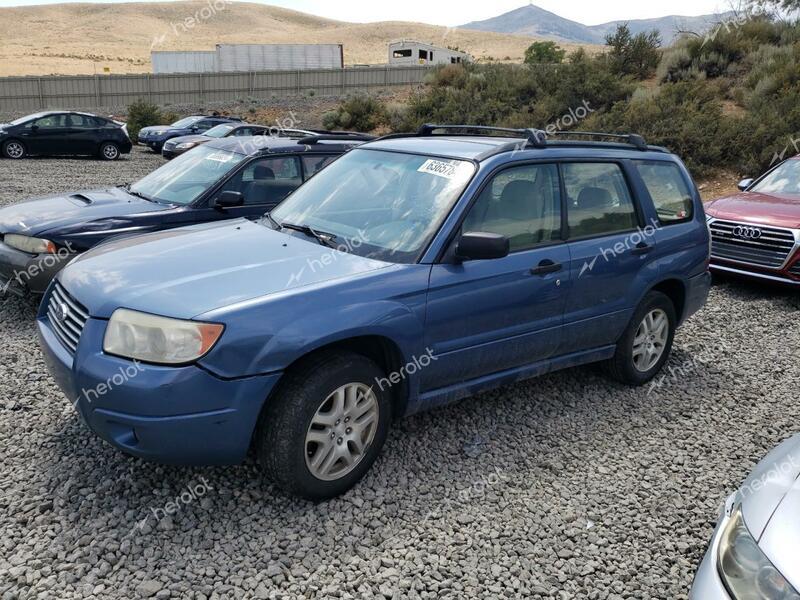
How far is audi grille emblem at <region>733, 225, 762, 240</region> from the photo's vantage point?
25.1 ft

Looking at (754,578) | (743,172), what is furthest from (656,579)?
(743,172)

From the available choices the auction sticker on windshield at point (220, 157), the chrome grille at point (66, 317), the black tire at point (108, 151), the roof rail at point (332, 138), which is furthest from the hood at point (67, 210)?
the black tire at point (108, 151)

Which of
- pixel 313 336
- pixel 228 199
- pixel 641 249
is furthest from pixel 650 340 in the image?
pixel 228 199

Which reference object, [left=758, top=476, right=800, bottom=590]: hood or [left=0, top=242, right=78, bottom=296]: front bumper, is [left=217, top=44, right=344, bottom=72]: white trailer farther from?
Result: [left=758, top=476, right=800, bottom=590]: hood

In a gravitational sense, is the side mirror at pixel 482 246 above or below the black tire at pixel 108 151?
above

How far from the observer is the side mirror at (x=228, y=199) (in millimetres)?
6090

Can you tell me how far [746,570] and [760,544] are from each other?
0.10 meters

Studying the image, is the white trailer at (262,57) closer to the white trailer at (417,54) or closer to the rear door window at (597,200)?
the white trailer at (417,54)

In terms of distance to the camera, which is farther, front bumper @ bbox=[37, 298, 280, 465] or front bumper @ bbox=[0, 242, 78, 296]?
front bumper @ bbox=[0, 242, 78, 296]

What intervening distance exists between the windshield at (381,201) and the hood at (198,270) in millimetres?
192

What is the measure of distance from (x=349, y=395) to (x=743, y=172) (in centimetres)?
1526

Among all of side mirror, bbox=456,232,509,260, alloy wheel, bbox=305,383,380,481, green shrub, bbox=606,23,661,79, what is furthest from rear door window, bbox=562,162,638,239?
green shrub, bbox=606,23,661,79

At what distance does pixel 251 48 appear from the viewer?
53.6 metres

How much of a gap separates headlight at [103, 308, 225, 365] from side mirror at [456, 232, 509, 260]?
4.41 ft
